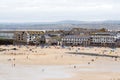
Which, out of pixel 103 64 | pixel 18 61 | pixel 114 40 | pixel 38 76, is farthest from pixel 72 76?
pixel 114 40

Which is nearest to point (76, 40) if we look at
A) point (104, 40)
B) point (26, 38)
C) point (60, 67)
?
point (104, 40)

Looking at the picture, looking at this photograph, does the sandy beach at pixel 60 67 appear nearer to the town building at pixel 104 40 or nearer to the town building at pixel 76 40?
the town building at pixel 76 40

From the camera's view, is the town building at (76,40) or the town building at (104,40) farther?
the town building at (76,40)

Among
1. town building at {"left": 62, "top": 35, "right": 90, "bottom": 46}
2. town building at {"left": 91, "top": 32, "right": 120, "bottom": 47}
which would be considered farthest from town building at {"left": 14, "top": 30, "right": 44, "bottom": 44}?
town building at {"left": 91, "top": 32, "right": 120, "bottom": 47}

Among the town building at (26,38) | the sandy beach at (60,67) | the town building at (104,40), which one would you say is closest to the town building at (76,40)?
the town building at (104,40)

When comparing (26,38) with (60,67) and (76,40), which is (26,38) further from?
(60,67)

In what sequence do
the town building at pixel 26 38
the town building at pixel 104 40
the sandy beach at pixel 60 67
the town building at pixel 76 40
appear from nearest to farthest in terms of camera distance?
the sandy beach at pixel 60 67 → the town building at pixel 104 40 → the town building at pixel 76 40 → the town building at pixel 26 38

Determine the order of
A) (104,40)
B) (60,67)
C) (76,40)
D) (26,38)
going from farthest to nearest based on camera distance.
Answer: (26,38), (76,40), (104,40), (60,67)

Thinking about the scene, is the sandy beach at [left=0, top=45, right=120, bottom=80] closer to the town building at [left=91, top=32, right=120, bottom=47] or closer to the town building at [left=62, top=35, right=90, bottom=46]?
the town building at [left=62, top=35, right=90, bottom=46]
